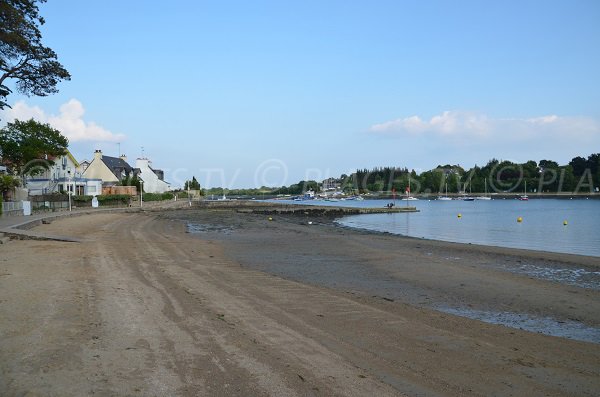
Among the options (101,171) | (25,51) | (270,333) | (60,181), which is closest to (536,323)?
(270,333)

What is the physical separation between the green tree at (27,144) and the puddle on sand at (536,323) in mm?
44033

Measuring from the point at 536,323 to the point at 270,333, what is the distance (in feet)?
17.5

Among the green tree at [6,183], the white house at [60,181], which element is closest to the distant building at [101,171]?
the white house at [60,181]

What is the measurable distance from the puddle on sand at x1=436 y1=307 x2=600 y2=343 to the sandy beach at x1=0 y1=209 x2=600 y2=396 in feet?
1.36

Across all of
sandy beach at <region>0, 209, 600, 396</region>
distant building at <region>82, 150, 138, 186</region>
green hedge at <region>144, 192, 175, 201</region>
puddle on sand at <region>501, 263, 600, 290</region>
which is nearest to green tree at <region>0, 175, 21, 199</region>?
sandy beach at <region>0, 209, 600, 396</region>

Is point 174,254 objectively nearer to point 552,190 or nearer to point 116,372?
A: point 116,372

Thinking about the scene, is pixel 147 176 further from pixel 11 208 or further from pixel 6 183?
pixel 11 208

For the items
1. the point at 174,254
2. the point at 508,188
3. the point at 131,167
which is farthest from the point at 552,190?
the point at 174,254

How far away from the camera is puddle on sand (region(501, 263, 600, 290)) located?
1453 cm

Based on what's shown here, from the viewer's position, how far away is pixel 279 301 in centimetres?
980

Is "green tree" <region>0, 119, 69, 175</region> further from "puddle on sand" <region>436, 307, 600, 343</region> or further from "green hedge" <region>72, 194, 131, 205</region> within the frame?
"puddle on sand" <region>436, 307, 600, 343</region>

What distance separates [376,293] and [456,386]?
253 inches

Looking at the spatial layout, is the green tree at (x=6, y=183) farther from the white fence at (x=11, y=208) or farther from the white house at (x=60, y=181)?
the white house at (x=60, y=181)

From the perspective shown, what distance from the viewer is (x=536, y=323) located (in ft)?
30.3
